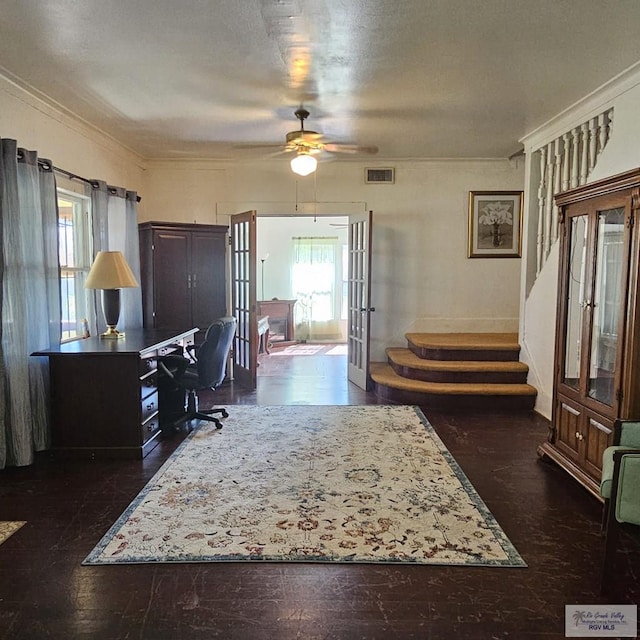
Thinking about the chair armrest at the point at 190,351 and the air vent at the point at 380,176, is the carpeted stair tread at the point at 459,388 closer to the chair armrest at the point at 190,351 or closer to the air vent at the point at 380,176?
the chair armrest at the point at 190,351

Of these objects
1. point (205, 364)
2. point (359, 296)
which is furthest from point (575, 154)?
point (205, 364)

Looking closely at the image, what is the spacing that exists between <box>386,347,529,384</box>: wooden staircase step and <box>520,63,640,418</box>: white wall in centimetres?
14

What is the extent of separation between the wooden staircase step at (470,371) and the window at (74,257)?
3248 mm

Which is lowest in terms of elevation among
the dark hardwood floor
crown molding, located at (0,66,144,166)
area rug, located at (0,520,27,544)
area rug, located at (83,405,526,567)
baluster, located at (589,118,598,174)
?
the dark hardwood floor

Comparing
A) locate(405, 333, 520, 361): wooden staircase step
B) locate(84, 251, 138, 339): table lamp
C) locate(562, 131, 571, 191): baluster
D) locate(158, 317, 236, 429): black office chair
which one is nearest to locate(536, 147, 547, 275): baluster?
locate(562, 131, 571, 191): baluster

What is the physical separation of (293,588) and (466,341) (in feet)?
13.2

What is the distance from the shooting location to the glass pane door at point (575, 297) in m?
3.18

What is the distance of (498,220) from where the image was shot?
20.4 feet

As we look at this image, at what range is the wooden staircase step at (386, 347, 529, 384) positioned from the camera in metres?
5.20

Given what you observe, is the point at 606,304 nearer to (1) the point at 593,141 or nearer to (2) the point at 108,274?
(1) the point at 593,141

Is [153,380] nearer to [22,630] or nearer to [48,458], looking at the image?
[48,458]

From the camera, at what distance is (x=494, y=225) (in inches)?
245

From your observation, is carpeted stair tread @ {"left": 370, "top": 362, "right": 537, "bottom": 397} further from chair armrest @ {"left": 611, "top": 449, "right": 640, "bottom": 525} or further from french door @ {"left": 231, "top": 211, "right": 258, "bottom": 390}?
chair armrest @ {"left": 611, "top": 449, "right": 640, "bottom": 525}

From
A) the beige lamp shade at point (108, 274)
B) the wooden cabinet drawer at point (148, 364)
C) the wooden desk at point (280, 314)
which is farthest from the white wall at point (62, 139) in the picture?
the wooden desk at point (280, 314)
